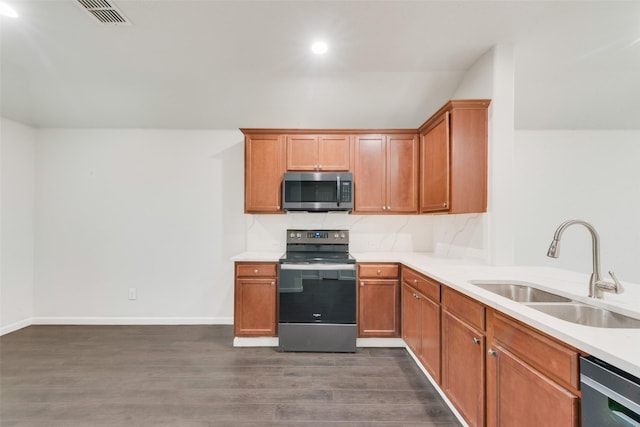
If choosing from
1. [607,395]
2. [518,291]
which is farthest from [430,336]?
[607,395]

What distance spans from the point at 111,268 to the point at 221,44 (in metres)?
3.05

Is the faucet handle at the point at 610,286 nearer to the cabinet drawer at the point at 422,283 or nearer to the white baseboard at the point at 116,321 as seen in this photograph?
the cabinet drawer at the point at 422,283

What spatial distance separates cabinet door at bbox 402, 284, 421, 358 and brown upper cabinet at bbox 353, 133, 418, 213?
96 centimetres

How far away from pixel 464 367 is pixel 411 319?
34.0 inches

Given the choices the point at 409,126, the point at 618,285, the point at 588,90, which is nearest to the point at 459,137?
the point at 409,126

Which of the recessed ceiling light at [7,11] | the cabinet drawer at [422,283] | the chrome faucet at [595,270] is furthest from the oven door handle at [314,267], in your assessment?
the recessed ceiling light at [7,11]

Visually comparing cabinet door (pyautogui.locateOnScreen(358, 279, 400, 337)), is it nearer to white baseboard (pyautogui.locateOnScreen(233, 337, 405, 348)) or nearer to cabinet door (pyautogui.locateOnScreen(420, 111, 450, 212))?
white baseboard (pyautogui.locateOnScreen(233, 337, 405, 348))

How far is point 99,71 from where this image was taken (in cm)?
260

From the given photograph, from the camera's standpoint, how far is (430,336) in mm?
2064

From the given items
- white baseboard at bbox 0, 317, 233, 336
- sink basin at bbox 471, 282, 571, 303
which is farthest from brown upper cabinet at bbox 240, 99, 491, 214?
white baseboard at bbox 0, 317, 233, 336

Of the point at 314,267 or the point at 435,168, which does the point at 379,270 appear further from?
the point at 435,168

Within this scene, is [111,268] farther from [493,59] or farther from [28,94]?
[493,59]

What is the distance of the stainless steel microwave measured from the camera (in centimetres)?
298

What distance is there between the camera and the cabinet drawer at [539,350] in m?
0.94
